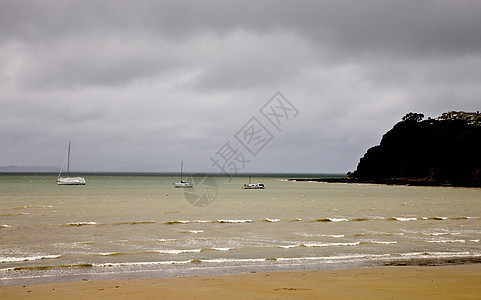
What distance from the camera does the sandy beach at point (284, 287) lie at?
1070cm

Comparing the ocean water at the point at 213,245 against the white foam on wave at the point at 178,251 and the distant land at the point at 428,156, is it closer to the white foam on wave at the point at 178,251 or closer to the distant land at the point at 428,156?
the white foam on wave at the point at 178,251

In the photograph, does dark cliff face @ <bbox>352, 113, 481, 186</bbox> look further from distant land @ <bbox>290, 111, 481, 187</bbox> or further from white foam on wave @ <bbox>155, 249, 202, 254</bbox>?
white foam on wave @ <bbox>155, 249, 202, 254</bbox>

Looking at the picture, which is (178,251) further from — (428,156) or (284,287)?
(428,156)

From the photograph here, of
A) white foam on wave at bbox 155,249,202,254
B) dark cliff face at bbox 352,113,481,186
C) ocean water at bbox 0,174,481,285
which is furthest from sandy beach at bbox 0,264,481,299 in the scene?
dark cliff face at bbox 352,113,481,186

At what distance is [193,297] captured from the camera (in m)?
10.5

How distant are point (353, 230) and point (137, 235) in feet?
43.7

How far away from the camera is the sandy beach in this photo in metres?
10.7

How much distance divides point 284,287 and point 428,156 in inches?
5750

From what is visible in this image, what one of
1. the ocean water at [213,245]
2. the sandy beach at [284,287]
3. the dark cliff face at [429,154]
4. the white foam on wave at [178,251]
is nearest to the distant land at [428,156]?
the dark cliff face at [429,154]

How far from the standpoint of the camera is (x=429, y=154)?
142m

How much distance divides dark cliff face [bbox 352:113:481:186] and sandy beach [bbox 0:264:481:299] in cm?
11865

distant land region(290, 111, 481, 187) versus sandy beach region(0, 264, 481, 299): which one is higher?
distant land region(290, 111, 481, 187)

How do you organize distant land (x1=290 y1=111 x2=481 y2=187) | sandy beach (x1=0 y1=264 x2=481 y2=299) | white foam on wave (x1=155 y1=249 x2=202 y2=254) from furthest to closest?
distant land (x1=290 y1=111 x2=481 y2=187) < white foam on wave (x1=155 y1=249 x2=202 y2=254) < sandy beach (x1=0 y1=264 x2=481 y2=299)

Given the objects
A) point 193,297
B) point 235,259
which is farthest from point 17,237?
point 193,297
